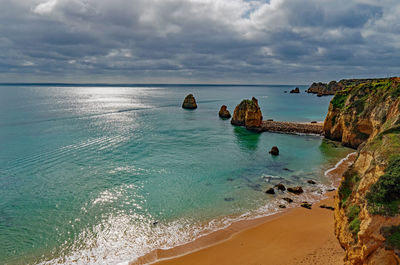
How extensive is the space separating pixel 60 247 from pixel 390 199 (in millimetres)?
19996

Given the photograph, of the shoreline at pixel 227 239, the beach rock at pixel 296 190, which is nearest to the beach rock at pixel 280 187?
the beach rock at pixel 296 190

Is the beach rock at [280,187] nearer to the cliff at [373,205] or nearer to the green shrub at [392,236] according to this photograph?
the cliff at [373,205]

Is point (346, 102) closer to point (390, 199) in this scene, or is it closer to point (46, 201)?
point (390, 199)

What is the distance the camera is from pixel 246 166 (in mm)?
32094

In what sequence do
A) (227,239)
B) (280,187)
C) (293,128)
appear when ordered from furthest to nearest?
1. (293,128)
2. (280,187)
3. (227,239)

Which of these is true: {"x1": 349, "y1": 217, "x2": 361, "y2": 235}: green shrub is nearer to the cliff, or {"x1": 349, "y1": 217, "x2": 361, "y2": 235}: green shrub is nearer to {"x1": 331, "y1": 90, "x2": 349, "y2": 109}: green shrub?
the cliff

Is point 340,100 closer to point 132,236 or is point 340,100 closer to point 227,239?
point 227,239

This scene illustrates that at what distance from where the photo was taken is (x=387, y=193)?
10.1 meters

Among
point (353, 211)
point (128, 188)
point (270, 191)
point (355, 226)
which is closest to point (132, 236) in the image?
point (128, 188)

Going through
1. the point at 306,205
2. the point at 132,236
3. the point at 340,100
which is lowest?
the point at 132,236

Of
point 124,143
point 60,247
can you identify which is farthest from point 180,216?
point 124,143

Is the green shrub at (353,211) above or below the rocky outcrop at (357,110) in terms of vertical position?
below

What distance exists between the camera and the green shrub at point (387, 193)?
9742 mm

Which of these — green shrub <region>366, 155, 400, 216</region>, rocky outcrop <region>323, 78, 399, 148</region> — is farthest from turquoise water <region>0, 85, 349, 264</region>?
green shrub <region>366, 155, 400, 216</region>
